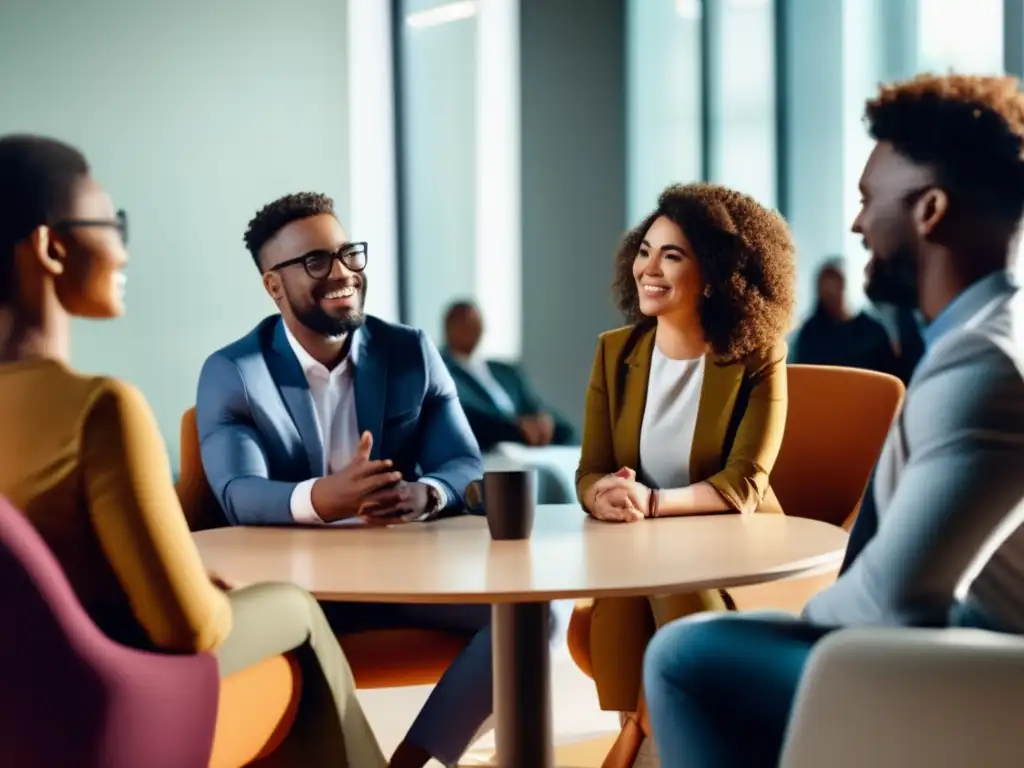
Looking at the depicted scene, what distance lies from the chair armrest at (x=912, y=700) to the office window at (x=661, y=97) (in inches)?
235

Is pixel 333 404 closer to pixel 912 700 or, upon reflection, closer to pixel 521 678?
pixel 521 678

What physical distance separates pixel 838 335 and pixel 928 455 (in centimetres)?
405

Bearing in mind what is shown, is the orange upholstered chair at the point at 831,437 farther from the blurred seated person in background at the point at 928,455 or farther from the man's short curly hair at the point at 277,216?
the blurred seated person in background at the point at 928,455

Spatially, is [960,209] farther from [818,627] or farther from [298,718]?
[298,718]

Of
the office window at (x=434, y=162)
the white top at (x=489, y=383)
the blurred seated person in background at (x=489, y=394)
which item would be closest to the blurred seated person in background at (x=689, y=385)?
the blurred seated person in background at (x=489, y=394)

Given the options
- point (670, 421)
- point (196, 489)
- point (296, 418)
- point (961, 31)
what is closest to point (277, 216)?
point (296, 418)

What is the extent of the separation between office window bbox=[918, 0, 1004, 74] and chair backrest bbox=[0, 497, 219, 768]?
452 centimetres

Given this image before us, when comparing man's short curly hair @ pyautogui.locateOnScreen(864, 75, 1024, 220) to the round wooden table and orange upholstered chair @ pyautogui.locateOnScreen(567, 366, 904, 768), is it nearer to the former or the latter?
the round wooden table

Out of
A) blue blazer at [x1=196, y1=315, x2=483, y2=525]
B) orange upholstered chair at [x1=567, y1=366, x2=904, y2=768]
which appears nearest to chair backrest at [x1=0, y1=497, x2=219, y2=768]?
blue blazer at [x1=196, y1=315, x2=483, y2=525]

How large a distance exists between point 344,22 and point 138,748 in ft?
19.9

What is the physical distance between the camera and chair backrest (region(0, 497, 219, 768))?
4.31 feet

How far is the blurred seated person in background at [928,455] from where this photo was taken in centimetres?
133

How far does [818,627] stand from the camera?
151 centimetres

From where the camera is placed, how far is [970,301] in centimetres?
145
